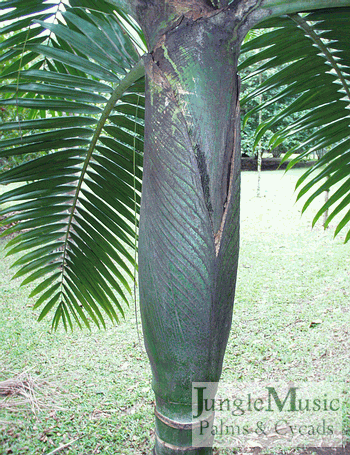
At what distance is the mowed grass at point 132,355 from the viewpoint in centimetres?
174

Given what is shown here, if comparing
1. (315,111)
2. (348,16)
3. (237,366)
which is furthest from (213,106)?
(237,366)

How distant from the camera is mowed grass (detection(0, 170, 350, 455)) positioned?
1.74 meters

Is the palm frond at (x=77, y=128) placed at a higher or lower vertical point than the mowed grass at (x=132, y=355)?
higher

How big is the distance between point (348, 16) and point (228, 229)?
0.70 metres

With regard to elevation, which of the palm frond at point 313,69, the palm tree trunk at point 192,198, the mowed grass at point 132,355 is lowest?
the mowed grass at point 132,355

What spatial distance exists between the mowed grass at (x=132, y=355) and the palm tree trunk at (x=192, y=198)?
138 cm

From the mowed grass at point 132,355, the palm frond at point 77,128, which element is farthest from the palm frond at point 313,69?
the mowed grass at point 132,355

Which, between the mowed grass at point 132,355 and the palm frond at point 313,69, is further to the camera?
the mowed grass at point 132,355

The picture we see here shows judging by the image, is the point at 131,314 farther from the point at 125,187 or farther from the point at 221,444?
the point at 125,187

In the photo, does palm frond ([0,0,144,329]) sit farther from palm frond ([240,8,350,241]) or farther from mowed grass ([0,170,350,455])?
mowed grass ([0,170,350,455])

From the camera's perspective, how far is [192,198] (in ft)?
1.59

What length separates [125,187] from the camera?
1109 millimetres

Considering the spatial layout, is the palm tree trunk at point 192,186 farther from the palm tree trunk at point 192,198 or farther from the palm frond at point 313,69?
the palm frond at point 313,69

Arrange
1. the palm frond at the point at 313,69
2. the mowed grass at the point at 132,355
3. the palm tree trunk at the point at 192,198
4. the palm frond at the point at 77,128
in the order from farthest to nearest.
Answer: the mowed grass at the point at 132,355, the palm frond at the point at 313,69, the palm frond at the point at 77,128, the palm tree trunk at the point at 192,198
